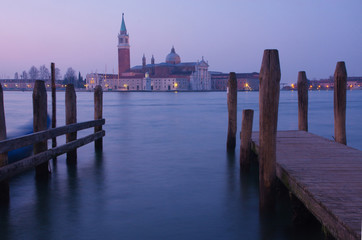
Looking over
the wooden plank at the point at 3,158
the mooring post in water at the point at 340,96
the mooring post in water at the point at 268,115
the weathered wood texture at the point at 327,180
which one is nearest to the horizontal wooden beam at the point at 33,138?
the wooden plank at the point at 3,158

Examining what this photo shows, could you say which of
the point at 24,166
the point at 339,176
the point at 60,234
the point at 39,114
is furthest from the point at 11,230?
the point at 339,176

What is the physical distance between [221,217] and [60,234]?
5.52 ft

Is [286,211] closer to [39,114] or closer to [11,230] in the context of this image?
[11,230]

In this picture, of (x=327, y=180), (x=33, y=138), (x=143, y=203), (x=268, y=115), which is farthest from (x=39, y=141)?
(x=327, y=180)

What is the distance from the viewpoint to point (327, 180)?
3756 millimetres

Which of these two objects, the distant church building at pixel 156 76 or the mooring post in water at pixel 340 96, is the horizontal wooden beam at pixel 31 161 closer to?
the mooring post in water at pixel 340 96

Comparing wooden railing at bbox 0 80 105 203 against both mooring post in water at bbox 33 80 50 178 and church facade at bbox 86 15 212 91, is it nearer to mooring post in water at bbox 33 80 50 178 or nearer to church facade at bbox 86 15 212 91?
mooring post in water at bbox 33 80 50 178

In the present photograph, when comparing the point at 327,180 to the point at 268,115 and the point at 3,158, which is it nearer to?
the point at 268,115

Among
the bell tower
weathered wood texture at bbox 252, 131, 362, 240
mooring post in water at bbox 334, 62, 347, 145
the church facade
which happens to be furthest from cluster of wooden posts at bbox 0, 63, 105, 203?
the bell tower

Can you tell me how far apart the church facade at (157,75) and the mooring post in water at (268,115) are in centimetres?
11313

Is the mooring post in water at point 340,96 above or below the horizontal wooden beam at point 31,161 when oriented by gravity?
above

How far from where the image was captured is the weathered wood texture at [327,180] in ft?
9.20

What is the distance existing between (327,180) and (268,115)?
0.78 m

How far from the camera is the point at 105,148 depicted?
9688mm
